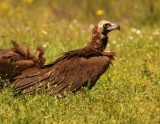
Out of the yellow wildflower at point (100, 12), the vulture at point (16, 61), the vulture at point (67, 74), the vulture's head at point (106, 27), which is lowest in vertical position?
the vulture at point (67, 74)

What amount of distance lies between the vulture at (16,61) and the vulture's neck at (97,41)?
0.80 metres

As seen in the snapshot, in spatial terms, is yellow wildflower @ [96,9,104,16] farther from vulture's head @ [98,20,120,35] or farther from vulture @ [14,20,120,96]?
vulture @ [14,20,120,96]

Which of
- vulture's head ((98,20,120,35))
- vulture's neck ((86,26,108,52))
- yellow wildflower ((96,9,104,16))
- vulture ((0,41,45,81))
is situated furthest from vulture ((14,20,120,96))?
yellow wildflower ((96,9,104,16))

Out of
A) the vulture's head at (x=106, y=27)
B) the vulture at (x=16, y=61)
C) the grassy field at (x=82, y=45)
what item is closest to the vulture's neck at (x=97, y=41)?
the vulture's head at (x=106, y=27)

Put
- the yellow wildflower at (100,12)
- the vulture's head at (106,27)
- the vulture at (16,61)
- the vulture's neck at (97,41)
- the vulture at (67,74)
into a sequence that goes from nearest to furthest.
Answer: the vulture at (67,74), the vulture at (16,61), the vulture's neck at (97,41), the vulture's head at (106,27), the yellow wildflower at (100,12)

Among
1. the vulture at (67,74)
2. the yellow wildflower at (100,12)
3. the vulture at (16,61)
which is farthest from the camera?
the yellow wildflower at (100,12)

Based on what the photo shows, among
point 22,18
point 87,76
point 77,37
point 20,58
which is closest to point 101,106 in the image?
point 87,76

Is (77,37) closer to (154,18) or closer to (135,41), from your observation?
(135,41)

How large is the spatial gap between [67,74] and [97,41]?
910 mm

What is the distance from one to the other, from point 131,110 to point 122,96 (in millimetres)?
747

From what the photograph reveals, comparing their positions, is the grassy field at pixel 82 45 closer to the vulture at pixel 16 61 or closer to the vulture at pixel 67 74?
the vulture at pixel 67 74

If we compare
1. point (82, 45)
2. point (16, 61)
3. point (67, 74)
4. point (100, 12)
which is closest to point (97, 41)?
point (67, 74)

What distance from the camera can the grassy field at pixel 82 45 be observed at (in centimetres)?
745

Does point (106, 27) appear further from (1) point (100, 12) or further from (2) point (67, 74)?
(1) point (100, 12)
